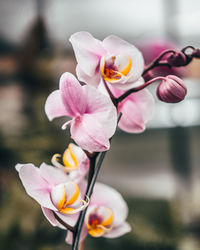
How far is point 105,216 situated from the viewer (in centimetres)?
26

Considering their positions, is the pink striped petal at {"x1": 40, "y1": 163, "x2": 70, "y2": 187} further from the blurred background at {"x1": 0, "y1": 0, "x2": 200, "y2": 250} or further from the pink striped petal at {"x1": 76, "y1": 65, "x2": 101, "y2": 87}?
the blurred background at {"x1": 0, "y1": 0, "x2": 200, "y2": 250}

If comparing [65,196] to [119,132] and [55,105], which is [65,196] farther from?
[119,132]

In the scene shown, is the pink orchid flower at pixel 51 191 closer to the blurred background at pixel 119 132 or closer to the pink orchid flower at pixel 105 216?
the pink orchid flower at pixel 105 216

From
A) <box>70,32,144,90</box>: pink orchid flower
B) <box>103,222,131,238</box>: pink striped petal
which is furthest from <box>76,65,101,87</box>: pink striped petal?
<box>103,222,131,238</box>: pink striped petal

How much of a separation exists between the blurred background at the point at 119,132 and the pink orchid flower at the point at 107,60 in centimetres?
149

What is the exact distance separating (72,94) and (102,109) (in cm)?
2

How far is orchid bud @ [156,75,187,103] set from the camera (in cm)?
21

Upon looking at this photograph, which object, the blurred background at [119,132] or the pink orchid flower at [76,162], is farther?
the blurred background at [119,132]

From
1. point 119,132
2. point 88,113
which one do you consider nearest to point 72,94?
point 88,113

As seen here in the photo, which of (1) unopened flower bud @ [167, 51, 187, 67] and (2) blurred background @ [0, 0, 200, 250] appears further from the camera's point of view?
(2) blurred background @ [0, 0, 200, 250]

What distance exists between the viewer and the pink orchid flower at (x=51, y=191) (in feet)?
0.67

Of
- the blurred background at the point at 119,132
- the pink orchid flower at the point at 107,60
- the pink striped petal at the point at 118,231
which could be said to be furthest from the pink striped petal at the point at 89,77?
the blurred background at the point at 119,132

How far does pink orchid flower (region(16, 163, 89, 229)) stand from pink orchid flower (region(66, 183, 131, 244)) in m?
0.03

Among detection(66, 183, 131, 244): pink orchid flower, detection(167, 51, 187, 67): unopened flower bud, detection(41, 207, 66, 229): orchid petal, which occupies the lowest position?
detection(66, 183, 131, 244): pink orchid flower
